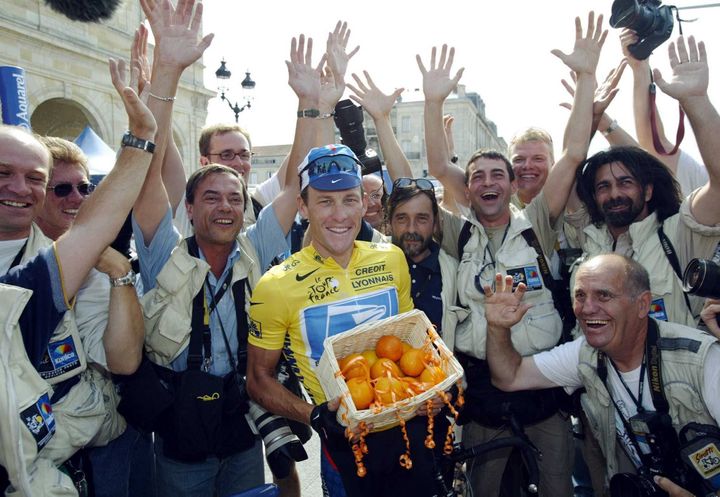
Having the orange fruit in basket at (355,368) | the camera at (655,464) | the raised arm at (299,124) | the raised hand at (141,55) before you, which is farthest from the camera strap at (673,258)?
the raised hand at (141,55)

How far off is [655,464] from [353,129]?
3.08 metres

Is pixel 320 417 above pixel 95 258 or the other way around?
the other way around

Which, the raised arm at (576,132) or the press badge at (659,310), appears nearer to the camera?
the press badge at (659,310)

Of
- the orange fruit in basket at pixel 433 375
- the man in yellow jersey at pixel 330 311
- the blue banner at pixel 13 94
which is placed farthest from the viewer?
the blue banner at pixel 13 94

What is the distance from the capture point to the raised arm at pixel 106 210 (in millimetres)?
2104

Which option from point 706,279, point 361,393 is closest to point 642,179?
point 706,279

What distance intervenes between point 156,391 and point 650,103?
431cm

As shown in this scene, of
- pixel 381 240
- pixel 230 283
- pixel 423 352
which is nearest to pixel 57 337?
pixel 230 283

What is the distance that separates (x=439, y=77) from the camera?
172 inches

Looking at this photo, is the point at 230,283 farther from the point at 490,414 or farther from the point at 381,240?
the point at 490,414

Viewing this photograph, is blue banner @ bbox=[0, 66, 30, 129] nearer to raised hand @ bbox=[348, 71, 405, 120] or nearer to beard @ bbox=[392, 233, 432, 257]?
raised hand @ bbox=[348, 71, 405, 120]

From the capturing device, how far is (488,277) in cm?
340

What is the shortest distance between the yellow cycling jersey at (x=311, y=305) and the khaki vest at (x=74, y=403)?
2.69ft

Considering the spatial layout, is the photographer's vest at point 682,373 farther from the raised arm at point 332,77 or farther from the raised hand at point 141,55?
the raised hand at point 141,55
